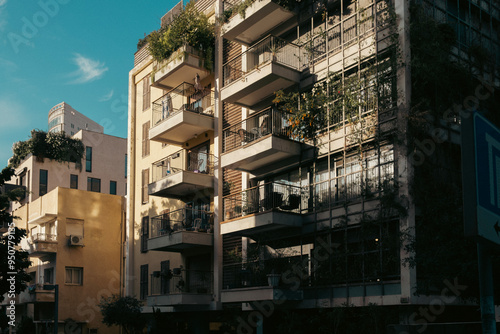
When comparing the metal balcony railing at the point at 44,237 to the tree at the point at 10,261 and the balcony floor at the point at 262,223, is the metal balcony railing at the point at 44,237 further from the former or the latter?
the balcony floor at the point at 262,223

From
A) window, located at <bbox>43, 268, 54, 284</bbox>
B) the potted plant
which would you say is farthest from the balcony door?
window, located at <bbox>43, 268, 54, 284</bbox>

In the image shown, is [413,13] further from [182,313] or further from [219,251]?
[182,313]

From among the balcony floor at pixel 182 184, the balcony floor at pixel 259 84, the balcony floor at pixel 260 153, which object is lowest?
the balcony floor at pixel 182 184

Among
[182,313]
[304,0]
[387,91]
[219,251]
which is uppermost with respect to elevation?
[304,0]

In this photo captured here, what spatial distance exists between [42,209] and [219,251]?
2113cm

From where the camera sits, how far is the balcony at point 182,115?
2692 cm

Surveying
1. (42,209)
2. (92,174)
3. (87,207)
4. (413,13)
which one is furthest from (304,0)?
(92,174)

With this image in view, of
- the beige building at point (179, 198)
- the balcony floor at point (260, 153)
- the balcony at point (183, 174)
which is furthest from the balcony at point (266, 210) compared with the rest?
the beige building at point (179, 198)

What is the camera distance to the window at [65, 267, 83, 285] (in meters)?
39.7

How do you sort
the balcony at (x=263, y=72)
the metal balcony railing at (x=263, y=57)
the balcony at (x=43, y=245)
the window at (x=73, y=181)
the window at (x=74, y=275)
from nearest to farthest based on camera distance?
the balcony at (x=263, y=72)
the metal balcony railing at (x=263, y=57)
the balcony at (x=43, y=245)
the window at (x=74, y=275)
the window at (x=73, y=181)

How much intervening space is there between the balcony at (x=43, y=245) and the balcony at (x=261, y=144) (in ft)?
61.0

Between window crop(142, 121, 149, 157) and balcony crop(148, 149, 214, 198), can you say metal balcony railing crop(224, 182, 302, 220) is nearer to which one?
balcony crop(148, 149, 214, 198)

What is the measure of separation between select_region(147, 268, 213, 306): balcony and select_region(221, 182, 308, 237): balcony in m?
3.51

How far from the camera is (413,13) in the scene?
19094 millimetres
